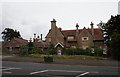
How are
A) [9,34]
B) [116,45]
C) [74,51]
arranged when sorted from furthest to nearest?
[9,34] < [74,51] < [116,45]

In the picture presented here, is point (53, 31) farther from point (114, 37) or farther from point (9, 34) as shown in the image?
point (9, 34)

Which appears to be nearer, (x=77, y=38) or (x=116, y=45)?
(x=116, y=45)

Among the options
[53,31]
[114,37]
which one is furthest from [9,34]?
[114,37]

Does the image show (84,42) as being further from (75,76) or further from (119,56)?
(75,76)

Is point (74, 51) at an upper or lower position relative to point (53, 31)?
lower

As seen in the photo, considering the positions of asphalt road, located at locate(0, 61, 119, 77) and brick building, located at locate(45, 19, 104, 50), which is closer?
asphalt road, located at locate(0, 61, 119, 77)

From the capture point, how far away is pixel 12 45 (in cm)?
4244

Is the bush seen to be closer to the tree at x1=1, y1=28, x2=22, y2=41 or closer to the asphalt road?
the asphalt road

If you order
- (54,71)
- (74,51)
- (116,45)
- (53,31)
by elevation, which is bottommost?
(54,71)

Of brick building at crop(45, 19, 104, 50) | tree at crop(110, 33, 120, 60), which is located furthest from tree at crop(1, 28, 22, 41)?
tree at crop(110, 33, 120, 60)

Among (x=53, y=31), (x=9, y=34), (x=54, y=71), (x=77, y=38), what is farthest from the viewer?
(x=9, y=34)

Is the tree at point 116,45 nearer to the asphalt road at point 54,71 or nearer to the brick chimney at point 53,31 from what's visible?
the asphalt road at point 54,71

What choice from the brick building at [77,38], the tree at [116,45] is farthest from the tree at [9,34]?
the tree at [116,45]

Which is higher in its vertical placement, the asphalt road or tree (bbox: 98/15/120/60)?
tree (bbox: 98/15/120/60)
